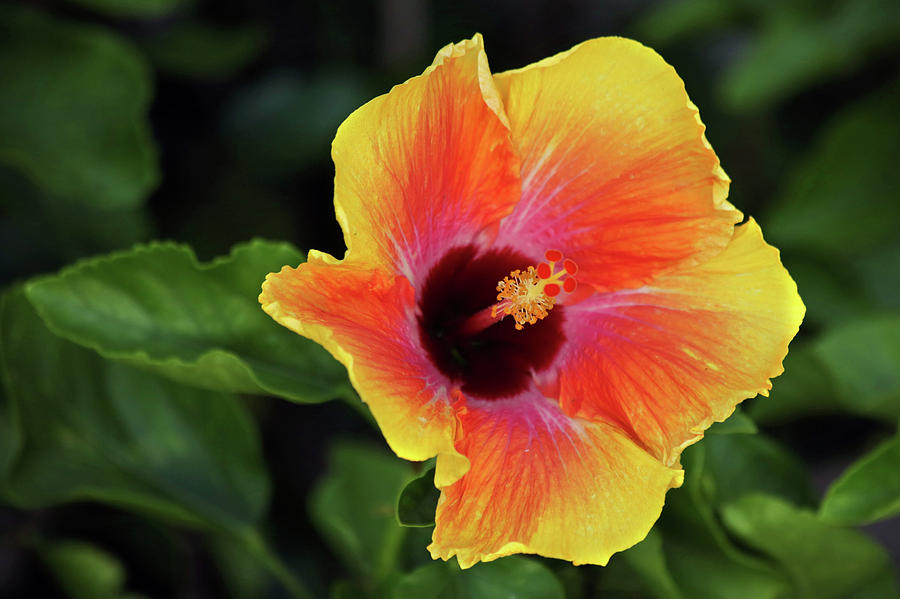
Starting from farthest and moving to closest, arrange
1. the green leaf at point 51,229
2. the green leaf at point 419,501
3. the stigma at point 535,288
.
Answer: the green leaf at point 51,229 < the stigma at point 535,288 < the green leaf at point 419,501

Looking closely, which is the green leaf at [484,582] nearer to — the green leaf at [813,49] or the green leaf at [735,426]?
the green leaf at [735,426]

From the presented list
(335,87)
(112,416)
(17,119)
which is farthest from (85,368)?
(335,87)

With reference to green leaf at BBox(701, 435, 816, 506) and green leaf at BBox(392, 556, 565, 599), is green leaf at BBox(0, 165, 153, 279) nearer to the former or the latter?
green leaf at BBox(392, 556, 565, 599)

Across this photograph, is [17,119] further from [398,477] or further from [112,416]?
[398,477]

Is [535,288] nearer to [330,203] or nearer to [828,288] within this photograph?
[828,288]

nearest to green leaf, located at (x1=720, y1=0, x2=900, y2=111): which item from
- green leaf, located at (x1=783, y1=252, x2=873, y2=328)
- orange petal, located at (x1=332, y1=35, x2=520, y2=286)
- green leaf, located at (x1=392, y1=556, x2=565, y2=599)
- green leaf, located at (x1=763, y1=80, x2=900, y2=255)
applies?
green leaf, located at (x1=763, y1=80, x2=900, y2=255)

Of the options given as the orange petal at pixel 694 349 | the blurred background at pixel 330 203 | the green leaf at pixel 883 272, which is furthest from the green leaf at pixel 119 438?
the green leaf at pixel 883 272
